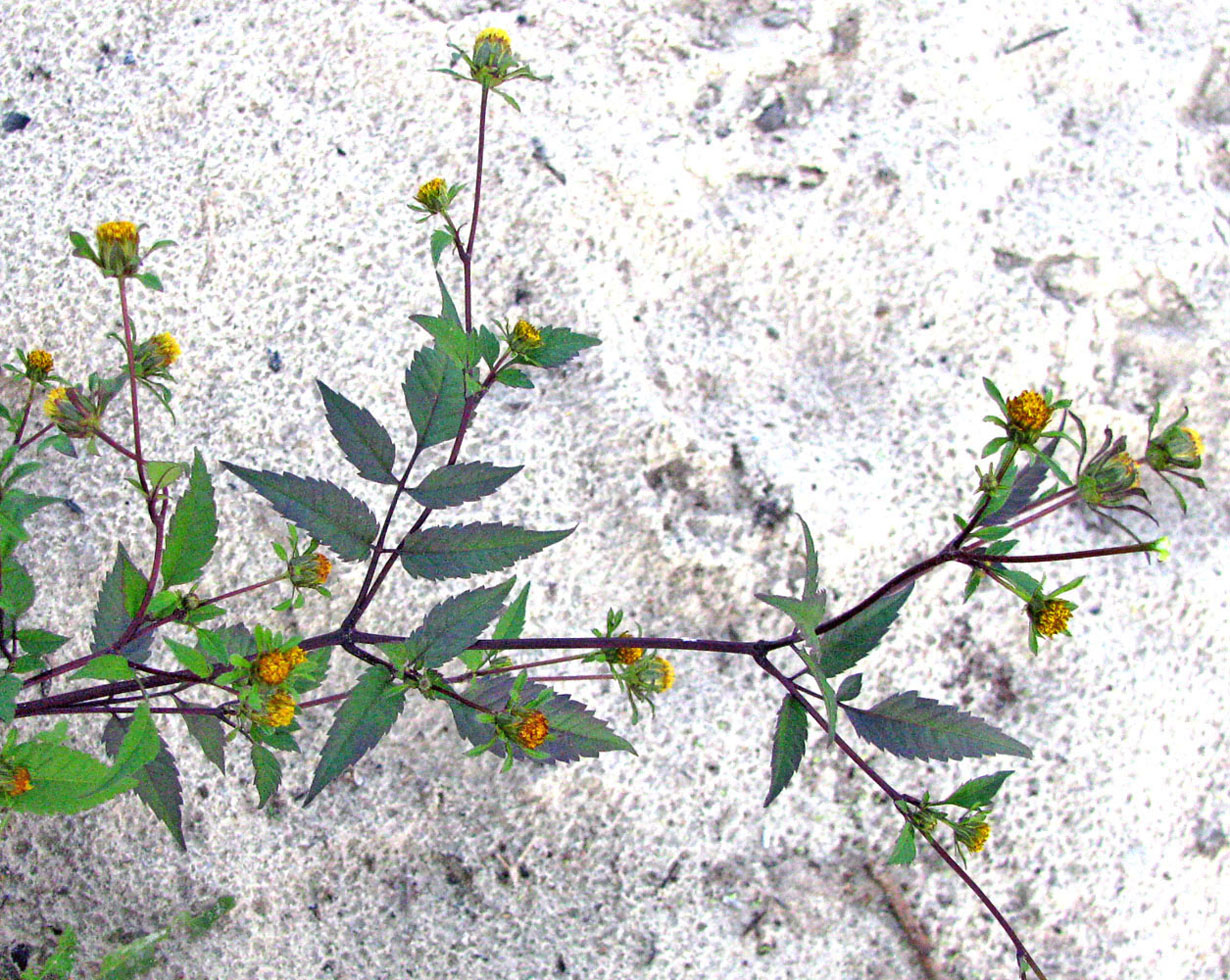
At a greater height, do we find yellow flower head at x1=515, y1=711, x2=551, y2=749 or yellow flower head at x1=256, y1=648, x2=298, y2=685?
Result: yellow flower head at x1=256, y1=648, x2=298, y2=685

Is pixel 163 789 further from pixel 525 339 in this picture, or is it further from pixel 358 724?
pixel 525 339

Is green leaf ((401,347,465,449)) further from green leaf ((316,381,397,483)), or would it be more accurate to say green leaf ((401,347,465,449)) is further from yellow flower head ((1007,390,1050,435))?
yellow flower head ((1007,390,1050,435))

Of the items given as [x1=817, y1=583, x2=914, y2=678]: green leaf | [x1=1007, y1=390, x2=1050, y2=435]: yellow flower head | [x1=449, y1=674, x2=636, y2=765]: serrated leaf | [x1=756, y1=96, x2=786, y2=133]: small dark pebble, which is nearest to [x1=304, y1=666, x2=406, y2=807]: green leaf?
[x1=449, y1=674, x2=636, y2=765]: serrated leaf

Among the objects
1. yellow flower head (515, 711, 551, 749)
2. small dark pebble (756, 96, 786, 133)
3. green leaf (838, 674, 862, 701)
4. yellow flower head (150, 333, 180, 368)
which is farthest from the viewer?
small dark pebble (756, 96, 786, 133)

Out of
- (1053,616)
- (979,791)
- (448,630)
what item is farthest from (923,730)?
(448,630)

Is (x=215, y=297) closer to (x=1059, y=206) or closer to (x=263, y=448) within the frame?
(x=263, y=448)

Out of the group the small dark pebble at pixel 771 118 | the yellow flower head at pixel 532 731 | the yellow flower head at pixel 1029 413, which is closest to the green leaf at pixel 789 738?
the yellow flower head at pixel 532 731

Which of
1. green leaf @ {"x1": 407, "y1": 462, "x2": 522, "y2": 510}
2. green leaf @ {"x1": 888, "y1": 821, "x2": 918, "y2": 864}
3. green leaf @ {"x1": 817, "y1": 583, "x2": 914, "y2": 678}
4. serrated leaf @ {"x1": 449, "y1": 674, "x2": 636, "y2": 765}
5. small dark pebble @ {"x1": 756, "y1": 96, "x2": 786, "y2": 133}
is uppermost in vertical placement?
small dark pebble @ {"x1": 756, "y1": 96, "x2": 786, "y2": 133}

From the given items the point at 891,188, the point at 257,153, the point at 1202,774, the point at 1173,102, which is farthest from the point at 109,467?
the point at 1173,102
